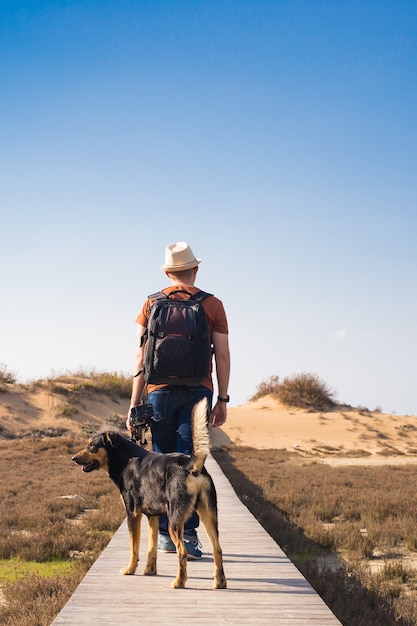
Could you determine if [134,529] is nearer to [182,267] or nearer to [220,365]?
[220,365]

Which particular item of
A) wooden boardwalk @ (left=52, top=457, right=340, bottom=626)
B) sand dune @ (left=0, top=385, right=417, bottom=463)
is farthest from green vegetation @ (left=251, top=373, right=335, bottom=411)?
wooden boardwalk @ (left=52, top=457, right=340, bottom=626)

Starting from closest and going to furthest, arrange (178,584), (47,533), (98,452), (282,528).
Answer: (178,584) → (98,452) → (47,533) → (282,528)

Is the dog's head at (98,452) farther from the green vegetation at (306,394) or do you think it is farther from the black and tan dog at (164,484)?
the green vegetation at (306,394)

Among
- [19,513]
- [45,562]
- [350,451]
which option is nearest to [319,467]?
[350,451]

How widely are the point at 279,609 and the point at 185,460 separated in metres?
1.26

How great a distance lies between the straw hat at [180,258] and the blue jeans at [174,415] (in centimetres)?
104

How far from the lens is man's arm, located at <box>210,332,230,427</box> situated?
19.1ft

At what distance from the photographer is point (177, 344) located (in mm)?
5441

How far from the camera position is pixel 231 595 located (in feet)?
17.0

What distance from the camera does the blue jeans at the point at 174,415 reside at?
5.63 meters

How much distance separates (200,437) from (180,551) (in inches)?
33.1

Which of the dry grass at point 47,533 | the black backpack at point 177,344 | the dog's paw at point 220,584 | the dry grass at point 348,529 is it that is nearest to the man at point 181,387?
the black backpack at point 177,344

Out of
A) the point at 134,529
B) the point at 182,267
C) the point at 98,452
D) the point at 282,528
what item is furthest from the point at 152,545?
the point at 282,528

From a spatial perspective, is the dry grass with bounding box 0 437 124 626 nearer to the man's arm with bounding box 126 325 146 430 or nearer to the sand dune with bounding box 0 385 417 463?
the man's arm with bounding box 126 325 146 430
